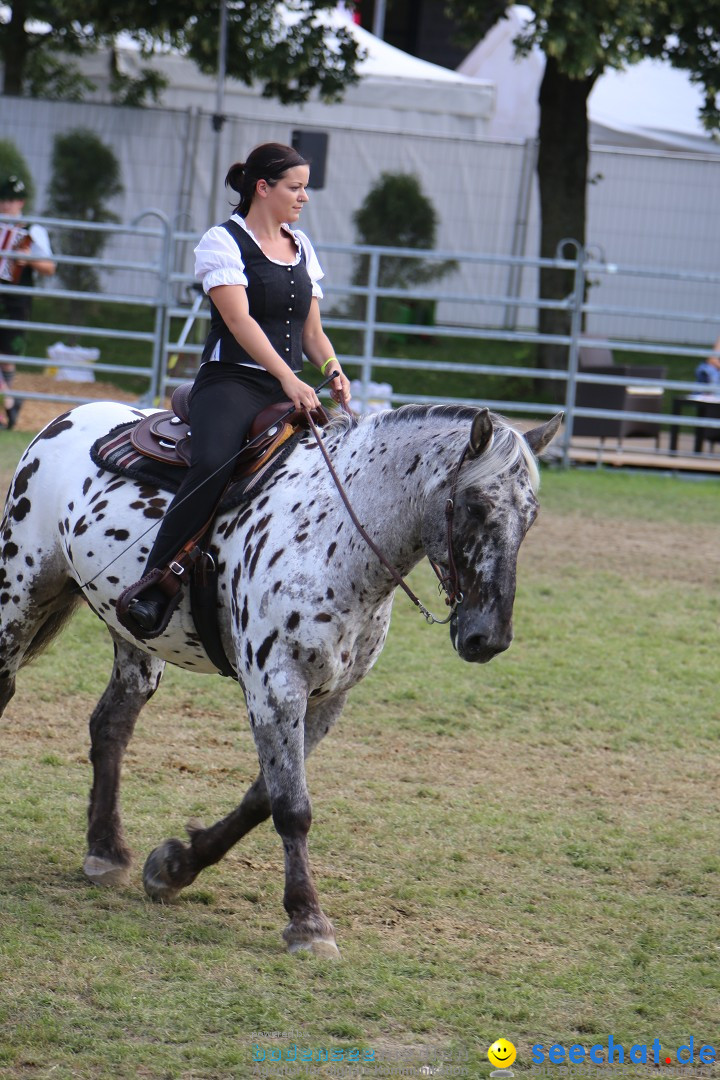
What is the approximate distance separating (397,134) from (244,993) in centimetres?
1732

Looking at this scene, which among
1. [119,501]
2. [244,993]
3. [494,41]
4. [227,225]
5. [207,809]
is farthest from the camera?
[494,41]

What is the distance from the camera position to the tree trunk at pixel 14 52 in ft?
65.9

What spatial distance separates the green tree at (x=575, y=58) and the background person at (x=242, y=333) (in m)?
10.2

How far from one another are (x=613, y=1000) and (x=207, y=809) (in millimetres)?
1847

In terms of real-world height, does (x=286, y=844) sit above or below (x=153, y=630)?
below

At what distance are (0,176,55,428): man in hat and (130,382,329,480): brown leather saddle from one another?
924 cm

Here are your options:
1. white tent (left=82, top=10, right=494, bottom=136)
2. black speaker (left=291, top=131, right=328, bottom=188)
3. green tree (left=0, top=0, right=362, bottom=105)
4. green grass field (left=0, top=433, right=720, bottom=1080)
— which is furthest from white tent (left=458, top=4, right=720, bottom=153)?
green grass field (left=0, top=433, right=720, bottom=1080)

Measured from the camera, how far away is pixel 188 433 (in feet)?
13.8

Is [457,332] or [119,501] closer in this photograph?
[119,501]

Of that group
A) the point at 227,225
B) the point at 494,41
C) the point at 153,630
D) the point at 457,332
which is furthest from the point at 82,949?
the point at 494,41

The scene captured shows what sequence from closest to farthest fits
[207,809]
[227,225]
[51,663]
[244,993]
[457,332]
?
1. [244,993]
2. [227,225]
3. [207,809]
4. [51,663]
5. [457,332]

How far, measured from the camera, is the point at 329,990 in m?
3.51

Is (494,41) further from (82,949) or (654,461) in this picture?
(82,949)

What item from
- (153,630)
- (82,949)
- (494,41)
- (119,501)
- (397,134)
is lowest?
(82,949)
